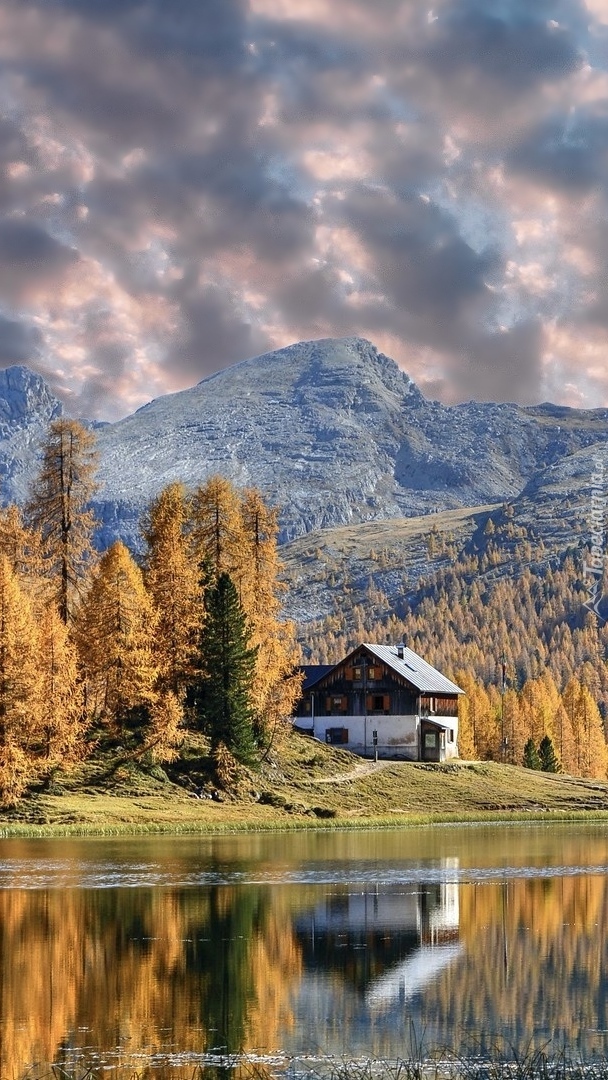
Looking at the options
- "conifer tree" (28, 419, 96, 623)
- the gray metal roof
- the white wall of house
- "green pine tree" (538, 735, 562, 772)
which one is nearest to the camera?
"conifer tree" (28, 419, 96, 623)

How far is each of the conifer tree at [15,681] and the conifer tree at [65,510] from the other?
14.4 m

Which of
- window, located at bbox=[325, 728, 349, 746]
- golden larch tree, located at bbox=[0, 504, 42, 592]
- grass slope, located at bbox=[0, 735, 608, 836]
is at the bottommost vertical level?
grass slope, located at bbox=[0, 735, 608, 836]

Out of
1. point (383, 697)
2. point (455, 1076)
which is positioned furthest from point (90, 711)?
point (455, 1076)

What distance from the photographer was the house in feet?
408

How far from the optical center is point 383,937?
34219 millimetres

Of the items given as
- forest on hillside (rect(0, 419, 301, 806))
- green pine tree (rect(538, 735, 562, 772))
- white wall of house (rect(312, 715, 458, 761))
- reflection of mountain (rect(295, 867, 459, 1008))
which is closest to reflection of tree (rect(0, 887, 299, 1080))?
reflection of mountain (rect(295, 867, 459, 1008))

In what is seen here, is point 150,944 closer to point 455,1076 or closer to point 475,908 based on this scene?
point 475,908

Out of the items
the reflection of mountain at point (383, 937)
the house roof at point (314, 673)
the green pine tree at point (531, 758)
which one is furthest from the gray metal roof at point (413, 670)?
the reflection of mountain at point (383, 937)

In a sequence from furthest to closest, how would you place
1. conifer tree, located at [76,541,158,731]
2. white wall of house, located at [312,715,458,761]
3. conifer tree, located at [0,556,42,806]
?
white wall of house, located at [312,715,458,761] < conifer tree, located at [76,541,158,731] < conifer tree, located at [0,556,42,806]

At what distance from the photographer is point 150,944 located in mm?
32562

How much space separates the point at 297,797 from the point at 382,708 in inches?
1529

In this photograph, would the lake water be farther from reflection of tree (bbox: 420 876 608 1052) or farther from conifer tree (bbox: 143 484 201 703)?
conifer tree (bbox: 143 484 201 703)

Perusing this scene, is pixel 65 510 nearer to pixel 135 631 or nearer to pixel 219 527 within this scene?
pixel 135 631

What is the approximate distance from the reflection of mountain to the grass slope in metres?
28.5
